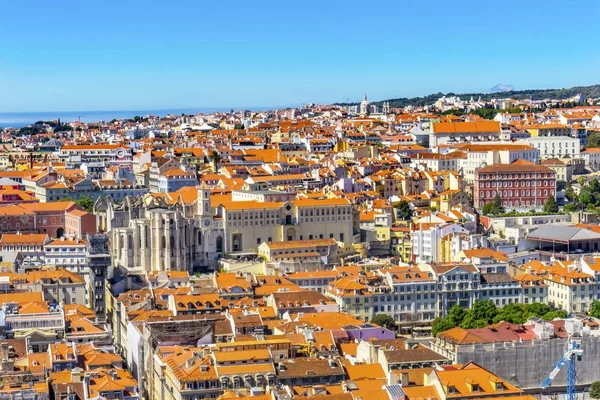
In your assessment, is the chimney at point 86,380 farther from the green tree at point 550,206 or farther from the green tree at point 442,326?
the green tree at point 550,206

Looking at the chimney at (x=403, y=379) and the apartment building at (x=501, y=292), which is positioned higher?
the chimney at (x=403, y=379)

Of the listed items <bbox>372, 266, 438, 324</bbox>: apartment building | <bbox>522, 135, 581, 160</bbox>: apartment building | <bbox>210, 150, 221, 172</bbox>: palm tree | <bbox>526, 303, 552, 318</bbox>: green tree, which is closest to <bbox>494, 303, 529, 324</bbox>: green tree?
<bbox>526, 303, 552, 318</bbox>: green tree

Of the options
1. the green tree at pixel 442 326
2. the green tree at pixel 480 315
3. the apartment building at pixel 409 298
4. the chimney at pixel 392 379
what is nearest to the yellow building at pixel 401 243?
the apartment building at pixel 409 298

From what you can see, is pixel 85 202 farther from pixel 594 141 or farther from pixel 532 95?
pixel 532 95

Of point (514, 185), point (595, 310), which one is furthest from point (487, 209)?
point (595, 310)

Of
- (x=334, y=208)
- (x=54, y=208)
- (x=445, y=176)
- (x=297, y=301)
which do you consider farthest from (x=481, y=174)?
(x=297, y=301)

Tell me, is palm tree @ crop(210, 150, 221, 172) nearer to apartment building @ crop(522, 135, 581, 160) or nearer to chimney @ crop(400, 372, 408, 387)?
apartment building @ crop(522, 135, 581, 160)
